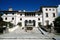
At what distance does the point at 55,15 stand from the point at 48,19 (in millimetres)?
3454

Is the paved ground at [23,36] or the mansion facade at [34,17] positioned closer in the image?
the paved ground at [23,36]

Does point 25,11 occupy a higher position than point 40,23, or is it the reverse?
point 25,11

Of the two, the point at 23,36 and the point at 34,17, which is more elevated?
the point at 34,17

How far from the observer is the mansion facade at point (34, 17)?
57969 millimetres

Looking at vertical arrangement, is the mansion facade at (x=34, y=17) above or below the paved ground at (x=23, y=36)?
above

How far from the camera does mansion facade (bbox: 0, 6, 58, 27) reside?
57969 millimetres

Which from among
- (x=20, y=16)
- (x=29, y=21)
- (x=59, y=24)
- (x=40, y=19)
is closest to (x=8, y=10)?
(x=20, y=16)

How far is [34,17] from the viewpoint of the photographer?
192 ft

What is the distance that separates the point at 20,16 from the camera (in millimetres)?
58875

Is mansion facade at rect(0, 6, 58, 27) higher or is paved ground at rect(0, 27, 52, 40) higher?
mansion facade at rect(0, 6, 58, 27)

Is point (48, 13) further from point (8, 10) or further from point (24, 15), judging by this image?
point (8, 10)

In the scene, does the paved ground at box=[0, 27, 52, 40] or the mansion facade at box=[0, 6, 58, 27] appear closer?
the paved ground at box=[0, 27, 52, 40]

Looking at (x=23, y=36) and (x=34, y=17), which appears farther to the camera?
(x=34, y=17)

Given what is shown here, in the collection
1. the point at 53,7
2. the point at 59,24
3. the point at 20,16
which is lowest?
the point at 59,24
